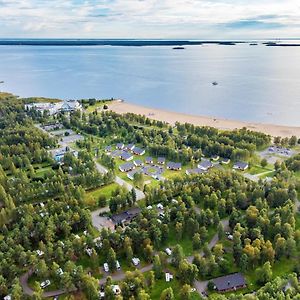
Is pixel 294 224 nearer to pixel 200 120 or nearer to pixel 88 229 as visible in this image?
pixel 88 229

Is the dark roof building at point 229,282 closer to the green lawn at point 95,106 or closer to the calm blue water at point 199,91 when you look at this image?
the calm blue water at point 199,91

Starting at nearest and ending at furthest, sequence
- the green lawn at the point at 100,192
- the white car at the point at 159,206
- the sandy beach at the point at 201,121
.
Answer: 1. the white car at the point at 159,206
2. the green lawn at the point at 100,192
3. the sandy beach at the point at 201,121

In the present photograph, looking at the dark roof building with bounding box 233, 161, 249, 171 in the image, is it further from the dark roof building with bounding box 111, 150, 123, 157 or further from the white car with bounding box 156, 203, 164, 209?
the dark roof building with bounding box 111, 150, 123, 157

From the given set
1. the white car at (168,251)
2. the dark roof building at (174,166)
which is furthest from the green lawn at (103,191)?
the white car at (168,251)

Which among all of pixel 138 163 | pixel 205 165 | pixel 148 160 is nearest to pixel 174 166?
pixel 205 165

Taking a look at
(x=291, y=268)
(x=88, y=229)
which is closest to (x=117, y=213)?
(x=88, y=229)
